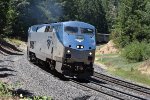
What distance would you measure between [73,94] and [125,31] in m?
44.1

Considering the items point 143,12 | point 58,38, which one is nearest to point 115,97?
point 58,38

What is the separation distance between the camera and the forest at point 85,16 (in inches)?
2269

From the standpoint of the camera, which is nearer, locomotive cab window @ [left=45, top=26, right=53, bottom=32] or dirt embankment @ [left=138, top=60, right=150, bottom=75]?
locomotive cab window @ [left=45, top=26, right=53, bottom=32]

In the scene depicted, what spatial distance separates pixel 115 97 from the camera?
18.0 m

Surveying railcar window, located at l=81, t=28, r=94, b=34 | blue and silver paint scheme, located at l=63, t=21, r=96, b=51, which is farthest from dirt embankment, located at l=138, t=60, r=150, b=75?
blue and silver paint scheme, located at l=63, t=21, r=96, b=51

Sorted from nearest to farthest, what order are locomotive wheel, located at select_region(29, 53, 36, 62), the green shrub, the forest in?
locomotive wheel, located at select_region(29, 53, 36, 62)
the green shrub
the forest

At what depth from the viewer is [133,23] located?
2336 inches

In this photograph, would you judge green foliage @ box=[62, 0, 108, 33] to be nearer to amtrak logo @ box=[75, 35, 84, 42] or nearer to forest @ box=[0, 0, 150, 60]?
forest @ box=[0, 0, 150, 60]

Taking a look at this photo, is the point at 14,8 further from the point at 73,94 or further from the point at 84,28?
the point at 73,94

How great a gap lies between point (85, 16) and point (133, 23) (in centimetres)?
5406

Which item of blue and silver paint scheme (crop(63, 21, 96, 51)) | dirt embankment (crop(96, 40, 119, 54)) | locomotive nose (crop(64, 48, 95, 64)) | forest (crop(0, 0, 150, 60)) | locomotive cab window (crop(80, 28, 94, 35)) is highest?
forest (crop(0, 0, 150, 60))

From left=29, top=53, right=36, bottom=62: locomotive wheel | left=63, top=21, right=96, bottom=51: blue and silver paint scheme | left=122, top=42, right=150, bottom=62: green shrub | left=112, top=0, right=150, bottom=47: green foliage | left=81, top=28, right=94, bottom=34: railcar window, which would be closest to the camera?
left=63, top=21, right=96, bottom=51: blue and silver paint scheme

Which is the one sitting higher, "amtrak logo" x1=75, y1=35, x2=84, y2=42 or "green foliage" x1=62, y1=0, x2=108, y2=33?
"green foliage" x1=62, y1=0, x2=108, y2=33

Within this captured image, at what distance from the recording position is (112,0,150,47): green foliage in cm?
5684
